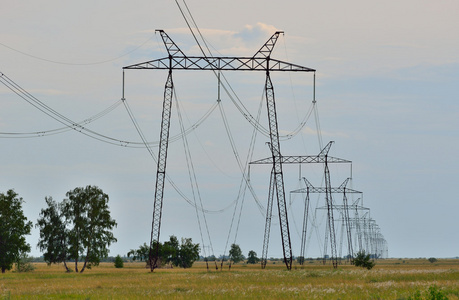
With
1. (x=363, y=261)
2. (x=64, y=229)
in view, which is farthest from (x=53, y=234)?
(x=363, y=261)

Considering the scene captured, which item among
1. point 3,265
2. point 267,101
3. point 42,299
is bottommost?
point 42,299

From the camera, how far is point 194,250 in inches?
6624

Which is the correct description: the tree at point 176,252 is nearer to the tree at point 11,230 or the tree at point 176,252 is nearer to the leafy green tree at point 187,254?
the leafy green tree at point 187,254

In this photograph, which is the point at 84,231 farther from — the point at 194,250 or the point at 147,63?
the point at 147,63

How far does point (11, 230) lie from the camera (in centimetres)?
11125

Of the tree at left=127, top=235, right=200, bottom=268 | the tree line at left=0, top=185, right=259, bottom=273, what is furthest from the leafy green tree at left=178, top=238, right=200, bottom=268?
the tree line at left=0, top=185, right=259, bottom=273

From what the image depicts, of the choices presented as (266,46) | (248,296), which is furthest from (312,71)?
(248,296)

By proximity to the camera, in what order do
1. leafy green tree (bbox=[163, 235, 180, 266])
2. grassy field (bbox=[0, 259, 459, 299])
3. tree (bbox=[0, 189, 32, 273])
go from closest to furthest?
grassy field (bbox=[0, 259, 459, 299])
tree (bbox=[0, 189, 32, 273])
leafy green tree (bbox=[163, 235, 180, 266])

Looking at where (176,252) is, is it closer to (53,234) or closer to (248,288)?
(53,234)

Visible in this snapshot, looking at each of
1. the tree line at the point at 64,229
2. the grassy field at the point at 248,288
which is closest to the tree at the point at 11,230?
the tree line at the point at 64,229

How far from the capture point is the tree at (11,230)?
109938 millimetres

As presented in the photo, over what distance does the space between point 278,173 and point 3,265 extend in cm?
5132

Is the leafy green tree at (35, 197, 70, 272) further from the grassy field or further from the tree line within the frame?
the grassy field

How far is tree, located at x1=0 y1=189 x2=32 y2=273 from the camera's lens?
109938 mm
